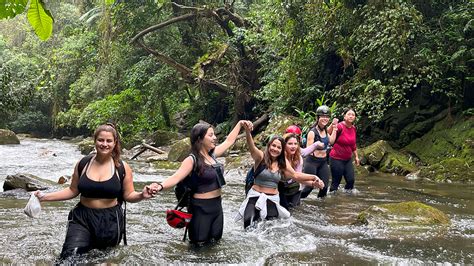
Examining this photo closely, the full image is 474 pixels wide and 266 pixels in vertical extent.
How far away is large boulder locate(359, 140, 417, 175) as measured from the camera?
42.9 feet

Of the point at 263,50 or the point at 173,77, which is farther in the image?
the point at 173,77

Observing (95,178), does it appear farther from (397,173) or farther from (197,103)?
(197,103)

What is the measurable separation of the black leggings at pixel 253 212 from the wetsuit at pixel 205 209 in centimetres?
85

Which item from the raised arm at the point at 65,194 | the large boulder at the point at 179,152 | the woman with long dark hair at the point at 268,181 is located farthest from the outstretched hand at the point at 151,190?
the large boulder at the point at 179,152

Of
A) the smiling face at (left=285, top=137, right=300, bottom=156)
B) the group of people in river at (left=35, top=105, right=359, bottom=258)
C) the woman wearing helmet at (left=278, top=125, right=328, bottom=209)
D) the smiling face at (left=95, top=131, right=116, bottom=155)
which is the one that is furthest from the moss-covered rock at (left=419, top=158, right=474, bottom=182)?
the smiling face at (left=95, top=131, right=116, bottom=155)

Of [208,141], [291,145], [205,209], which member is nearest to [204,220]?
[205,209]

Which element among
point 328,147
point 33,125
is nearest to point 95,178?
point 328,147

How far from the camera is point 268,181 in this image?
6340 mm

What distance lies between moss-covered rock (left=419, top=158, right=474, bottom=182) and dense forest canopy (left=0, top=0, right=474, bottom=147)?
6.18 ft

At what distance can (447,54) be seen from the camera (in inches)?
524

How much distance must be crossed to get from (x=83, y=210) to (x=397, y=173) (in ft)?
32.5

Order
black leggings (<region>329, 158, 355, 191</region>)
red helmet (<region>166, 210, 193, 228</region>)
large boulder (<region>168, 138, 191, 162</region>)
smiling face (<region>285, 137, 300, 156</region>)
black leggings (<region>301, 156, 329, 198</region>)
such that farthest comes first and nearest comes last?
large boulder (<region>168, 138, 191, 162</region>) → black leggings (<region>329, 158, 355, 191</region>) → black leggings (<region>301, 156, 329, 198</region>) → smiling face (<region>285, 137, 300, 156</region>) → red helmet (<region>166, 210, 193, 228</region>)

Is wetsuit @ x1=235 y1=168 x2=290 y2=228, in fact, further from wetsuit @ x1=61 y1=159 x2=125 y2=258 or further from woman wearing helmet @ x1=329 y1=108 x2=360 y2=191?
woman wearing helmet @ x1=329 y1=108 x2=360 y2=191

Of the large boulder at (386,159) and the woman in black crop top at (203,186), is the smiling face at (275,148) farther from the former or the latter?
the large boulder at (386,159)
